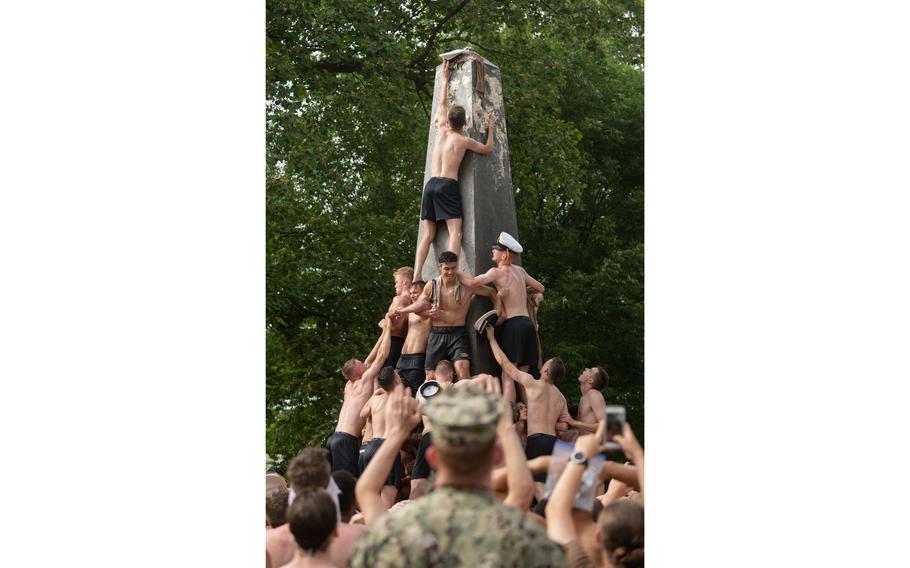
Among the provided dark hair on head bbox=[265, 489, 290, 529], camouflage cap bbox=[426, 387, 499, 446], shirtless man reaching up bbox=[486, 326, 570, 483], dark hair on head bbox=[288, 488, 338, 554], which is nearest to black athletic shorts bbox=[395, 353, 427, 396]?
shirtless man reaching up bbox=[486, 326, 570, 483]

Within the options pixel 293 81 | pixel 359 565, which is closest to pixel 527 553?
pixel 359 565

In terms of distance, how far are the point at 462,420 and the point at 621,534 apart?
4.50ft

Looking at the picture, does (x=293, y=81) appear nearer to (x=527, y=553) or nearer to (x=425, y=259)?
(x=425, y=259)

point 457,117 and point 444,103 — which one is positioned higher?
point 444,103

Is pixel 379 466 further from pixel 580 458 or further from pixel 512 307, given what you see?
pixel 512 307

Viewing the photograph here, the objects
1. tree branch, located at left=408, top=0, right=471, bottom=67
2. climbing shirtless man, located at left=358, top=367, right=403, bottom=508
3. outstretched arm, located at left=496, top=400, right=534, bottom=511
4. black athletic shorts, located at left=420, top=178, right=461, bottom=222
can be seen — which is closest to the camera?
outstretched arm, located at left=496, top=400, right=534, bottom=511

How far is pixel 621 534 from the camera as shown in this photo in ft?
14.1

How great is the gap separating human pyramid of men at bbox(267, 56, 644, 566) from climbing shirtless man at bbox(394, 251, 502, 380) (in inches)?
0.5

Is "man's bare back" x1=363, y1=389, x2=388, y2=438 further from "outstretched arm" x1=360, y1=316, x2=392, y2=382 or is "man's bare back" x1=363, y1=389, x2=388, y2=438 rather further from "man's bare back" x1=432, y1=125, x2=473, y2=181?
"man's bare back" x1=432, y1=125, x2=473, y2=181

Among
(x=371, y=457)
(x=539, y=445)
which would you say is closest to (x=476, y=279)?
(x=539, y=445)

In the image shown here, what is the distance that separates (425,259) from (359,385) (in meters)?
1.35

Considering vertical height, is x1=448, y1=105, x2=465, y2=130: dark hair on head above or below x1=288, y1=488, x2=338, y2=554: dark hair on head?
above

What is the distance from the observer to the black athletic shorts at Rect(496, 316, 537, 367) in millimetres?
9469

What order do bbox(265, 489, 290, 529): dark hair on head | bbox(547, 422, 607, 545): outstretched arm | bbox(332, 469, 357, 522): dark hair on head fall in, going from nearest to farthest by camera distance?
bbox(547, 422, 607, 545): outstretched arm
bbox(332, 469, 357, 522): dark hair on head
bbox(265, 489, 290, 529): dark hair on head
